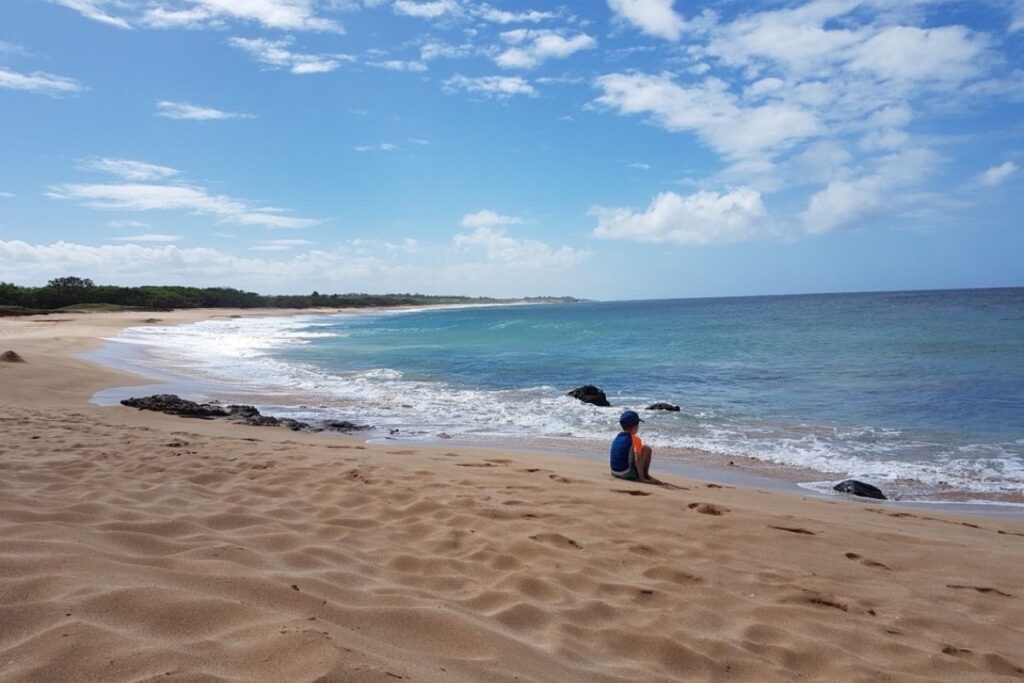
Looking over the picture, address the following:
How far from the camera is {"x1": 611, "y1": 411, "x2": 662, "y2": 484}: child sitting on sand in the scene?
7.83m

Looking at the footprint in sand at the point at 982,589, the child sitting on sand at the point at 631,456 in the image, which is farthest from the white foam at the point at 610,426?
the footprint in sand at the point at 982,589

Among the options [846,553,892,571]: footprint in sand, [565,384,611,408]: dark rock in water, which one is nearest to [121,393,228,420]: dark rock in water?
[565,384,611,408]: dark rock in water

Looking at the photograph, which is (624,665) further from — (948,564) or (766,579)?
(948,564)

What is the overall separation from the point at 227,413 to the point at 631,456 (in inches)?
309

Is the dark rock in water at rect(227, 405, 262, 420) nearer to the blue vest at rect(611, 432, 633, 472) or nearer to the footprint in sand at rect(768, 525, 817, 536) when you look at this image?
the blue vest at rect(611, 432, 633, 472)

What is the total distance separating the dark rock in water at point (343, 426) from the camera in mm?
11400

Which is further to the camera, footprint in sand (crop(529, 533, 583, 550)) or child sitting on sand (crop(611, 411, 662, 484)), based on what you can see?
child sitting on sand (crop(611, 411, 662, 484))

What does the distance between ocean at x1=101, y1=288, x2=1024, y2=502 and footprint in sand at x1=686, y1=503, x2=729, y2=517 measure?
9.86 ft

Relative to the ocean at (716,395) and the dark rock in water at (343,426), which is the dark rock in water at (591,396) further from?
the dark rock in water at (343,426)

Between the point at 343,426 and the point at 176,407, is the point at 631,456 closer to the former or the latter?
the point at 343,426

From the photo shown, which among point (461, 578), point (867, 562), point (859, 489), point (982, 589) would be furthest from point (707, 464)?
point (461, 578)

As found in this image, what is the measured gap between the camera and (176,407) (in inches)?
470

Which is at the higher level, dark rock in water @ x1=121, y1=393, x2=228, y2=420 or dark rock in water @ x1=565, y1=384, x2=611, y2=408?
dark rock in water @ x1=121, y1=393, x2=228, y2=420

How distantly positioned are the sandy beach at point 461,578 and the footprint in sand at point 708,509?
1.3 inches
